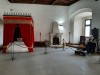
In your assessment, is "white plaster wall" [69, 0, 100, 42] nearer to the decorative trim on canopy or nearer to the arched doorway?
the arched doorway

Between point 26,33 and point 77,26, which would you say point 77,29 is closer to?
point 77,26

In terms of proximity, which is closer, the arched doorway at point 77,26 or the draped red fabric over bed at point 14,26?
the draped red fabric over bed at point 14,26

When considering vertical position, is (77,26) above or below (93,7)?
below

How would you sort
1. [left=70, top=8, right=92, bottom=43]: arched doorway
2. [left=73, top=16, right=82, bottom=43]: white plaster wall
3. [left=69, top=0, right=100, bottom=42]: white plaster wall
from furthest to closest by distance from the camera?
1. [left=73, top=16, right=82, bottom=43]: white plaster wall
2. [left=70, top=8, right=92, bottom=43]: arched doorway
3. [left=69, top=0, right=100, bottom=42]: white plaster wall

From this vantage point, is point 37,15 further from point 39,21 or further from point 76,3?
point 76,3

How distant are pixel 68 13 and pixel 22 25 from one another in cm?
561

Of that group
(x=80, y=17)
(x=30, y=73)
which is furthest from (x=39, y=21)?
(x=30, y=73)

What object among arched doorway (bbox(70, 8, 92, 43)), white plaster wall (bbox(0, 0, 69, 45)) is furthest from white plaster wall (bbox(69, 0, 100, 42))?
white plaster wall (bbox(0, 0, 69, 45))

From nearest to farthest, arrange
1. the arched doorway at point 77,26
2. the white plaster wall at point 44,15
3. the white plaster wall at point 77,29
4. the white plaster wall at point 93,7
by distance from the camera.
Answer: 1. the white plaster wall at point 93,7
2. the white plaster wall at point 44,15
3. the arched doorway at point 77,26
4. the white plaster wall at point 77,29

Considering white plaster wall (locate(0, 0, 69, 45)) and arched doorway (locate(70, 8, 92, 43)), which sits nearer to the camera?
white plaster wall (locate(0, 0, 69, 45))

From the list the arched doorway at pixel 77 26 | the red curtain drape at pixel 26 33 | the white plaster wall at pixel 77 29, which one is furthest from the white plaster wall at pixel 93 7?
the red curtain drape at pixel 26 33

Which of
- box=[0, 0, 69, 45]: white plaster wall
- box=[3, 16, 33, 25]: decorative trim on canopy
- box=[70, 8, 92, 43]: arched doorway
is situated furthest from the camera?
box=[70, 8, 92, 43]: arched doorway

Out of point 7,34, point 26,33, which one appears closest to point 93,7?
point 26,33

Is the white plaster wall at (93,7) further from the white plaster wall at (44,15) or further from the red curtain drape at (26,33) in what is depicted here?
the red curtain drape at (26,33)
